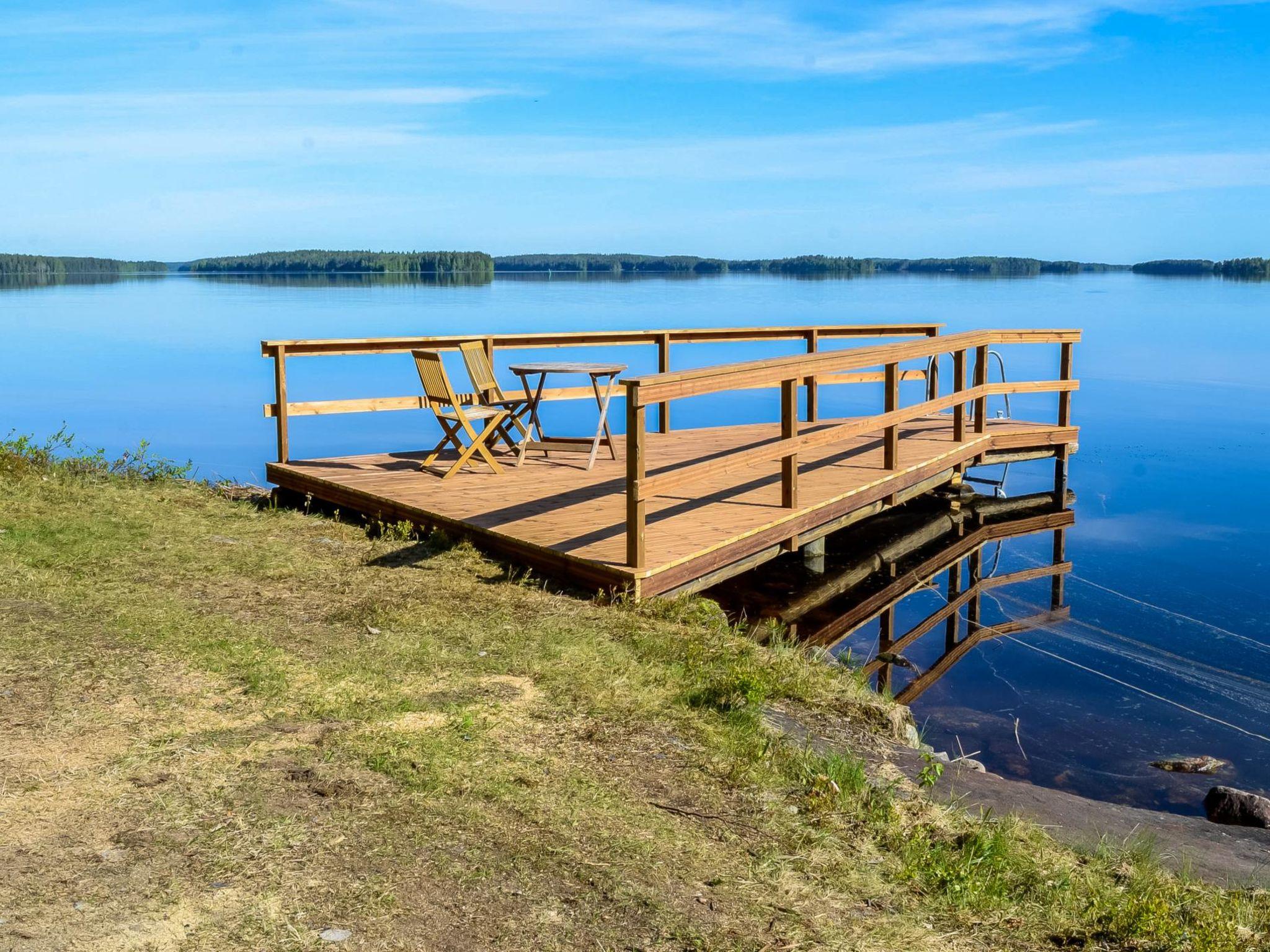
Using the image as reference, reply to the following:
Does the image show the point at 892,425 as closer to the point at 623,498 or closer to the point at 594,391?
the point at 623,498

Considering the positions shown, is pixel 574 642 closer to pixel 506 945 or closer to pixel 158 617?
pixel 158 617

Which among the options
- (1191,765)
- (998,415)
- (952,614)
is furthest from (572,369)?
(998,415)

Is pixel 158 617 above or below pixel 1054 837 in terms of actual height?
above

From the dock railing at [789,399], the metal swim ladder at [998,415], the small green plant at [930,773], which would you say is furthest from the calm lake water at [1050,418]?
the small green plant at [930,773]

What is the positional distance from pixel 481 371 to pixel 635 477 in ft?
11.9

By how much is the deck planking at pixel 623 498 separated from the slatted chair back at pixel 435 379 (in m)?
0.65

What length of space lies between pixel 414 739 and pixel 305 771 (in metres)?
0.44

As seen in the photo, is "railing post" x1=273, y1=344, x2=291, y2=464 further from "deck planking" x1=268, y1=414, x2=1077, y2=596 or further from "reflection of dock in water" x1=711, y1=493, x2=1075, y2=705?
"reflection of dock in water" x1=711, y1=493, x2=1075, y2=705

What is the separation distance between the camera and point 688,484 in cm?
752

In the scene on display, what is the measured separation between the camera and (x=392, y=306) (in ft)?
191

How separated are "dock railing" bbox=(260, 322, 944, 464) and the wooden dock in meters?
0.09

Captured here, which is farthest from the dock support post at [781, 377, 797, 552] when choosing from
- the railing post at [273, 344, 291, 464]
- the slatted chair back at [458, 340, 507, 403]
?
the railing post at [273, 344, 291, 464]

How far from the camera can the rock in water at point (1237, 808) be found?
17.6 feet

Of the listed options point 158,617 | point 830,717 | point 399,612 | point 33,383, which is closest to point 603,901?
point 830,717
